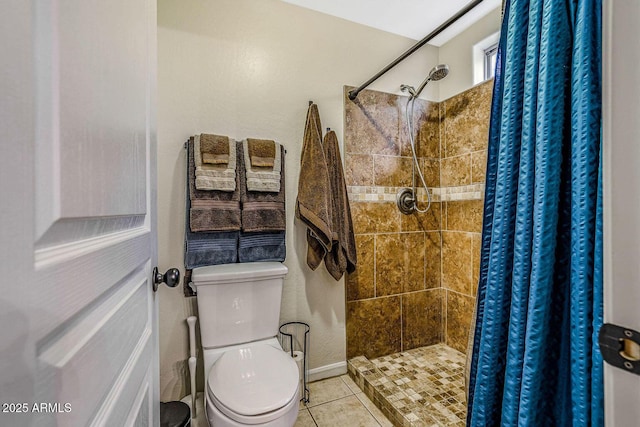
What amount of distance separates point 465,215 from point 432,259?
0.43 m

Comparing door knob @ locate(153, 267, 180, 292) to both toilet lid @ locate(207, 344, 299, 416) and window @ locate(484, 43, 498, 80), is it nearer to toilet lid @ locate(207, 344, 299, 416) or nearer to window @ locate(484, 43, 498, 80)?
toilet lid @ locate(207, 344, 299, 416)

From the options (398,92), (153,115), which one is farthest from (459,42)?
(153,115)

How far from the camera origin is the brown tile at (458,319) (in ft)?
Answer: 6.60

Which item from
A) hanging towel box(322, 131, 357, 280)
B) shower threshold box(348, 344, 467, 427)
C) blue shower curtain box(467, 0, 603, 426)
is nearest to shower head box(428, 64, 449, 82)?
hanging towel box(322, 131, 357, 280)

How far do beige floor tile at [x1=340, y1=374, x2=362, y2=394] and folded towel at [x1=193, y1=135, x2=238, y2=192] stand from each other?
1.45 metres

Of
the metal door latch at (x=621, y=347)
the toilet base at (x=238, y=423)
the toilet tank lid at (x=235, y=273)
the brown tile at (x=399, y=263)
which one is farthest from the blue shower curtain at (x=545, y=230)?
the brown tile at (x=399, y=263)

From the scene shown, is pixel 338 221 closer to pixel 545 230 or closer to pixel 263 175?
pixel 263 175

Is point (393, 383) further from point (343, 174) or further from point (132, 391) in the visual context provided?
point (132, 391)

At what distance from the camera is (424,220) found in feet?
7.29

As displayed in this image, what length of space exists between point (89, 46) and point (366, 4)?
1.94 m

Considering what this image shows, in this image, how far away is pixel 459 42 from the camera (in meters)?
2.13

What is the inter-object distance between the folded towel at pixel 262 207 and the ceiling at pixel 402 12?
1038 millimetres

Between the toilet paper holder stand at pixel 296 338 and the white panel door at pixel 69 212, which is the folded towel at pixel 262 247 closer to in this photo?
the toilet paper holder stand at pixel 296 338

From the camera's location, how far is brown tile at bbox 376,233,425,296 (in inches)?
81.4
